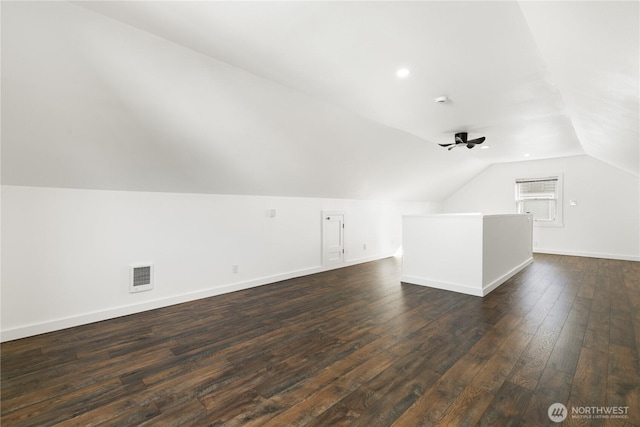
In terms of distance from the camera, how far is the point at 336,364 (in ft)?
7.49

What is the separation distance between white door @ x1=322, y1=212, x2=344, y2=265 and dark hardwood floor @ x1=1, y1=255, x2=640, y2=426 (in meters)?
1.88

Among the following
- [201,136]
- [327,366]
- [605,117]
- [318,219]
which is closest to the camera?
[327,366]

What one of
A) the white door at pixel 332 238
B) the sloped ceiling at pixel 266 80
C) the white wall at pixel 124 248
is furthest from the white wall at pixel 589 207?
the white wall at pixel 124 248

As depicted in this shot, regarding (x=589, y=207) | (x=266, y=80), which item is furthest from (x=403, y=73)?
(x=589, y=207)

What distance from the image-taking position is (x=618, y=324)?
3029mm

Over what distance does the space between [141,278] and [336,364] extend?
2610 mm

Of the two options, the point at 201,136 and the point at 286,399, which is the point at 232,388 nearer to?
the point at 286,399

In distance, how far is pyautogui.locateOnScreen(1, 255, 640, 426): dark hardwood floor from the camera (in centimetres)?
176

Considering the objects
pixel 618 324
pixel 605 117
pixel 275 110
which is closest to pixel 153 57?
pixel 275 110

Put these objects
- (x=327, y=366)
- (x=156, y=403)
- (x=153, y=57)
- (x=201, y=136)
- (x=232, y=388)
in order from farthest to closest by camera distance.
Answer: (x=201, y=136), (x=153, y=57), (x=327, y=366), (x=232, y=388), (x=156, y=403)

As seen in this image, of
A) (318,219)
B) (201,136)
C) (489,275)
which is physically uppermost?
(201,136)

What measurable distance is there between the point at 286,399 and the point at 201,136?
2690 mm

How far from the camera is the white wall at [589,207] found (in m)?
6.69

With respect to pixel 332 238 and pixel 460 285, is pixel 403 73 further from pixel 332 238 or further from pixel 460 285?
pixel 332 238
